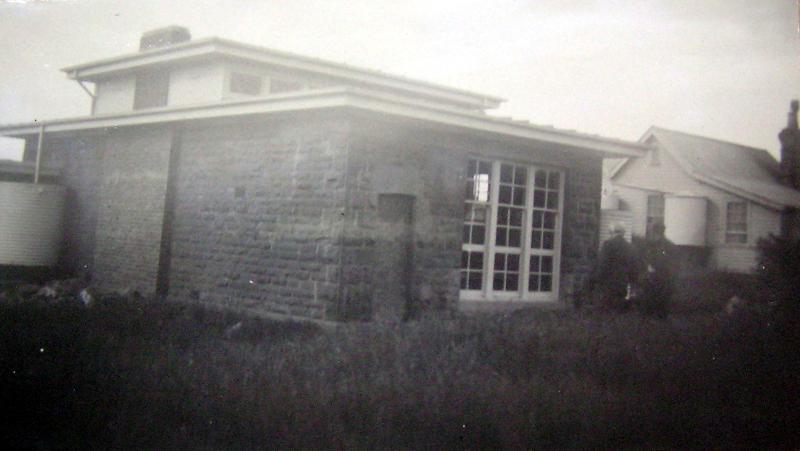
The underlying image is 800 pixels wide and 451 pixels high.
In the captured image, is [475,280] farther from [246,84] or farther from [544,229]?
[246,84]

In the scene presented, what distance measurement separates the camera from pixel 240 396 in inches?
226

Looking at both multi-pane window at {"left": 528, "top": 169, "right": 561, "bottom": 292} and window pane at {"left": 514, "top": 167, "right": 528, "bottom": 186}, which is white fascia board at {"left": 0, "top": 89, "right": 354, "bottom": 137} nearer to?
window pane at {"left": 514, "top": 167, "right": 528, "bottom": 186}

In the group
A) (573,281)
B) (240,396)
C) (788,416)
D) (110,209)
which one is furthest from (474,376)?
(110,209)

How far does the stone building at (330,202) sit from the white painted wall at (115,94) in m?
2.61

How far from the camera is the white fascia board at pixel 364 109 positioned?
911 cm

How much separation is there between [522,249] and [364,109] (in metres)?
4.19

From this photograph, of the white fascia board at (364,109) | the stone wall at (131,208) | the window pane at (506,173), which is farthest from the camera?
the stone wall at (131,208)

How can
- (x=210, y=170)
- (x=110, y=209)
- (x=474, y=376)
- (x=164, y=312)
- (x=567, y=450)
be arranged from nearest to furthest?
(x=567, y=450)
(x=474, y=376)
(x=164, y=312)
(x=210, y=170)
(x=110, y=209)

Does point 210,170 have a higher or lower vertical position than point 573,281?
higher

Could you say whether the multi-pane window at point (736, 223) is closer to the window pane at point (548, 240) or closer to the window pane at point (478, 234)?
the window pane at point (478, 234)

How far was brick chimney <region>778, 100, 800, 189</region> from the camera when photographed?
6.46 m

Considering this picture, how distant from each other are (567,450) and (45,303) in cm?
855

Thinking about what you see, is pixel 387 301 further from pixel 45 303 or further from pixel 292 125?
pixel 45 303

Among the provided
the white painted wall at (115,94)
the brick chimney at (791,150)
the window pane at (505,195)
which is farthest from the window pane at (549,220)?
the white painted wall at (115,94)
